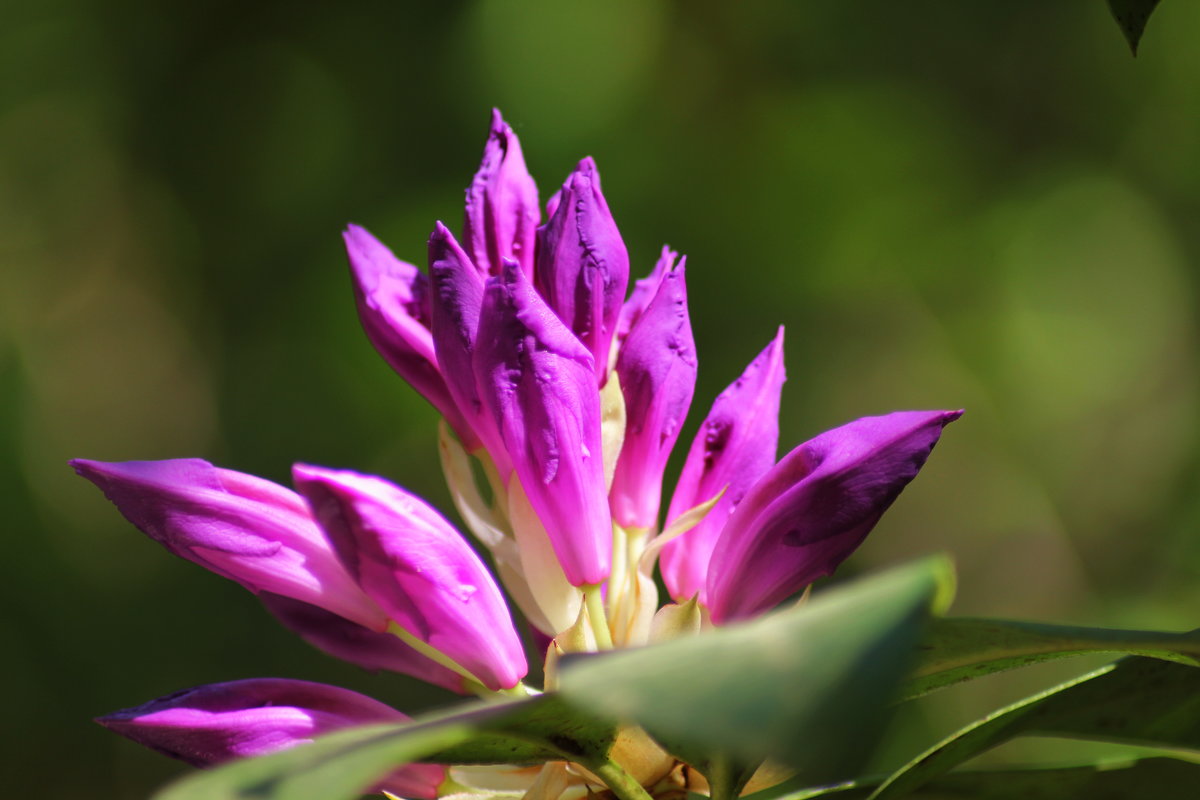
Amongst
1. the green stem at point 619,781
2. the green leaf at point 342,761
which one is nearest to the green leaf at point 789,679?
the green leaf at point 342,761

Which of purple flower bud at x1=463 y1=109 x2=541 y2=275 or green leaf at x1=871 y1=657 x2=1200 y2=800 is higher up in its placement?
purple flower bud at x1=463 y1=109 x2=541 y2=275

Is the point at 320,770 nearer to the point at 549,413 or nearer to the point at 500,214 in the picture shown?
the point at 549,413

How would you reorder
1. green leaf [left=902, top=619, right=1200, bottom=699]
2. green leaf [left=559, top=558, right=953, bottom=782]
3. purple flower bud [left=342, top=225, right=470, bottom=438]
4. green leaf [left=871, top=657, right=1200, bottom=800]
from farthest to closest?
purple flower bud [left=342, top=225, right=470, bottom=438] → green leaf [left=871, top=657, right=1200, bottom=800] → green leaf [left=902, top=619, right=1200, bottom=699] → green leaf [left=559, top=558, right=953, bottom=782]

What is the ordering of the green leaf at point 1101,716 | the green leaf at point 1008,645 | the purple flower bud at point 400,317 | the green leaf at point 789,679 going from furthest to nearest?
1. the purple flower bud at point 400,317
2. the green leaf at point 1101,716
3. the green leaf at point 1008,645
4. the green leaf at point 789,679

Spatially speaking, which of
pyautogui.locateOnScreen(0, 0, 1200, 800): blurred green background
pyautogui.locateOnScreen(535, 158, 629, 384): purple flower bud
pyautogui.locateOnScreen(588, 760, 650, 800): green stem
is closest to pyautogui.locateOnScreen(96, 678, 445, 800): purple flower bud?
pyautogui.locateOnScreen(588, 760, 650, 800): green stem

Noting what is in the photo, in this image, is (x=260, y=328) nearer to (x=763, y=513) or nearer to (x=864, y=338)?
(x=864, y=338)

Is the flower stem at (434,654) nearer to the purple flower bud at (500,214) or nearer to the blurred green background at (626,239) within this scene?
the purple flower bud at (500,214)

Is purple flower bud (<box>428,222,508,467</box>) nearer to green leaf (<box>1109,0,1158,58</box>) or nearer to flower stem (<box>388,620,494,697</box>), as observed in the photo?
flower stem (<box>388,620,494,697</box>)
